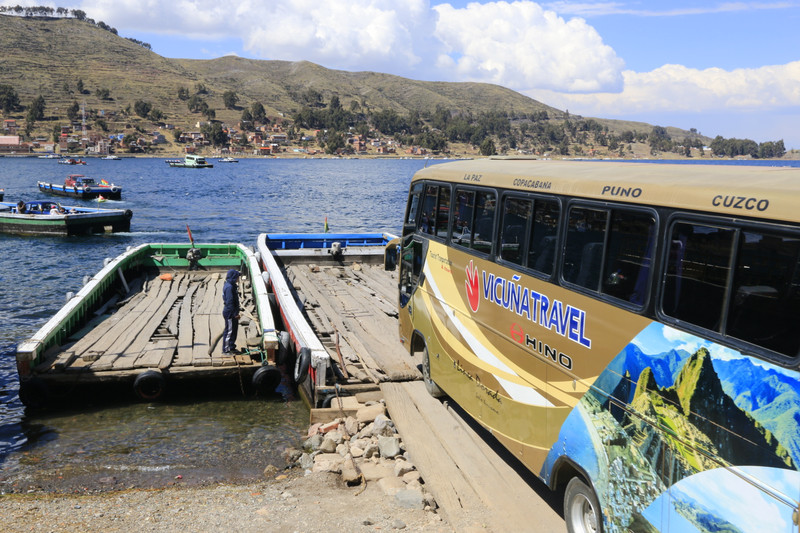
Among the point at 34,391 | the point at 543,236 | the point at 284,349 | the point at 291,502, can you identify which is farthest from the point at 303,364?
the point at 543,236

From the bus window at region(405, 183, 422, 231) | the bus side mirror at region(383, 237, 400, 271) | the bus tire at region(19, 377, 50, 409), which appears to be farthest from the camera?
the bus side mirror at region(383, 237, 400, 271)

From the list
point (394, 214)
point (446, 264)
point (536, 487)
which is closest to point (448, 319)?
point (446, 264)

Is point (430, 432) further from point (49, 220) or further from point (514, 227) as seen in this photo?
point (49, 220)

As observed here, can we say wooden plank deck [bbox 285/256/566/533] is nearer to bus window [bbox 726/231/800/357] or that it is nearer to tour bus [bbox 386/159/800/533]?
tour bus [bbox 386/159/800/533]

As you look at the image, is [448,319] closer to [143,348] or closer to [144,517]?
[144,517]

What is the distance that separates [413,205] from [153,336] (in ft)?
24.2

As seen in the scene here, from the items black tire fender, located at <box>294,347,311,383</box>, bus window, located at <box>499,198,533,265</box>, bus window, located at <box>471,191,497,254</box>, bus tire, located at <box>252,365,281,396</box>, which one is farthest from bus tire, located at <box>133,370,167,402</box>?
bus window, located at <box>499,198,533,265</box>

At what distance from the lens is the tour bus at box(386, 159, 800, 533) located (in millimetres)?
4453

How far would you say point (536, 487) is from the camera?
8453 millimetres

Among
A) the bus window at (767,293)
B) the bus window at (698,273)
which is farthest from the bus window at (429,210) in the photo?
the bus window at (767,293)

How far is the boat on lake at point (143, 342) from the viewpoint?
12.7 m

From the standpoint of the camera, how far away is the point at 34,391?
1234 centimetres

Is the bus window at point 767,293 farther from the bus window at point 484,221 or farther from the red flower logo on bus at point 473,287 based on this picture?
the red flower logo on bus at point 473,287

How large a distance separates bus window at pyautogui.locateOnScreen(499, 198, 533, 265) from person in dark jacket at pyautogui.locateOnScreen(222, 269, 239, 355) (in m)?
6.94
